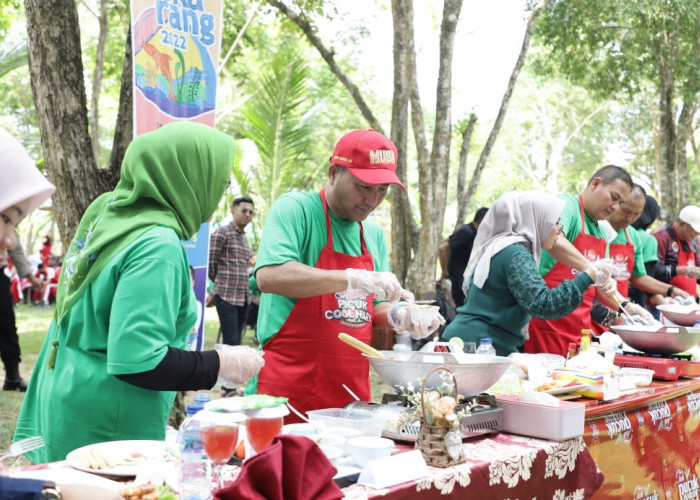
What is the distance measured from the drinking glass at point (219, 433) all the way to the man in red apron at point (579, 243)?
8.53 ft

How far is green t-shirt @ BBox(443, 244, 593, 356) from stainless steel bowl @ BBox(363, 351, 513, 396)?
757 mm

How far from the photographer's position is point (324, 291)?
240cm

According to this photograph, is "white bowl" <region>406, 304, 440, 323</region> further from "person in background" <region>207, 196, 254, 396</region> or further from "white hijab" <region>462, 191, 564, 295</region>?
"person in background" <region>207, 196, 254, 396</region>

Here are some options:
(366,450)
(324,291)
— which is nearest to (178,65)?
(324,291)

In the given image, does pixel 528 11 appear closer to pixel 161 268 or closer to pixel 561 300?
pixel 561 300

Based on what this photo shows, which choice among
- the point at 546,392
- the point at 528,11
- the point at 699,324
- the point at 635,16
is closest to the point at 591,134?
the point at 635,16

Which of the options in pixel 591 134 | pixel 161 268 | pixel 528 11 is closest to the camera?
pixel 161 268

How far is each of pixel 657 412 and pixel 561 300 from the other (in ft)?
1.94

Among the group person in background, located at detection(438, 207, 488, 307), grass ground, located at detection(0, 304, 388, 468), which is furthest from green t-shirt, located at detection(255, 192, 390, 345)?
person in background, located at detection(438, 207, 488, 307)

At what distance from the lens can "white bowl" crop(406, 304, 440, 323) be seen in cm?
249

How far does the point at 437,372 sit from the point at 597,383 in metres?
0.84

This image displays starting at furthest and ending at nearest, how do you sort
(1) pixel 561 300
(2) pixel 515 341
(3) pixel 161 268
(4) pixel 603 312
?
(4) pixel 603 312, (2) pixel 515 341, (1) pixel 561 300, (3) pixel 161 268

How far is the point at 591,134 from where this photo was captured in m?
26.5

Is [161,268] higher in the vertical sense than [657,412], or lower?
higher
